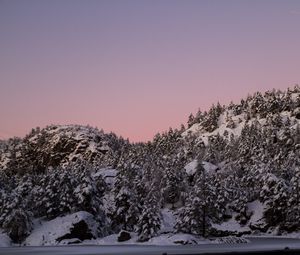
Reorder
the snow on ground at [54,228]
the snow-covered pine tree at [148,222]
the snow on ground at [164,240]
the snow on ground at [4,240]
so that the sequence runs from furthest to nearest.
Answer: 1. the snow on ground at [54,228]
2. the snow on ground at [4,240]
3. the snow-covered pine tree at [148,222]
4. the snow on ground at [164,240]

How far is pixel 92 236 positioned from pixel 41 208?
14.1 metres

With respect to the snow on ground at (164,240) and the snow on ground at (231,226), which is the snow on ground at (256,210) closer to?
the snow on ground at (231,226)

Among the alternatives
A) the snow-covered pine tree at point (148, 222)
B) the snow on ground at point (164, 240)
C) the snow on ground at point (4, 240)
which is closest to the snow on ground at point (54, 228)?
the snow on ground at point (4, 240)

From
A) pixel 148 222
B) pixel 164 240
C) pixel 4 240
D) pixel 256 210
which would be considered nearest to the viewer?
pixel 164 240

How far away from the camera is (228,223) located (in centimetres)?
10169

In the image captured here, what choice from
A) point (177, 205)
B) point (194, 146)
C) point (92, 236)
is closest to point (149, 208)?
point (92, 236)

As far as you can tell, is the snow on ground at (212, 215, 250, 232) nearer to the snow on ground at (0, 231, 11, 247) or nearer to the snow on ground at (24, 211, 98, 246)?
the snow on ground at (24, 211, 98, 246)

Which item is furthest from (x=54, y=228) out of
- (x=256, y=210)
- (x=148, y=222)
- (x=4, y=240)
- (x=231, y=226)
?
(x=256, y=210)

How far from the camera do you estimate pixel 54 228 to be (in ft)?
278

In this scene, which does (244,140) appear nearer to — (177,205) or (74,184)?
(177,205)

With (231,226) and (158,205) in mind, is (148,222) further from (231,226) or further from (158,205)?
(231,226)

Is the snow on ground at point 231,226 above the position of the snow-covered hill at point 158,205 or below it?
below

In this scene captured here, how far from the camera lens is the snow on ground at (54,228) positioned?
81.7 m

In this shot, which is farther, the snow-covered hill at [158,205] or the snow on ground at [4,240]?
the snow-covered hill at [158,205]
